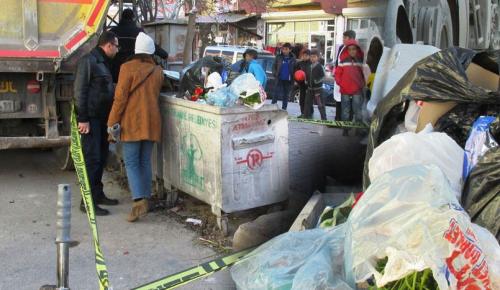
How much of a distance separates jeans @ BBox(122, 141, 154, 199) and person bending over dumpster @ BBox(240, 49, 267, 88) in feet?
13.7

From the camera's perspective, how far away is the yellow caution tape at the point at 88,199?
279 cm

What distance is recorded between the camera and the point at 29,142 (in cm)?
571

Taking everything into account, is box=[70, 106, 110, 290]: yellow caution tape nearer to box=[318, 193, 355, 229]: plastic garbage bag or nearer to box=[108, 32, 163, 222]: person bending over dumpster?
box=[108, 32, 163, 222]: person bending over dumpster

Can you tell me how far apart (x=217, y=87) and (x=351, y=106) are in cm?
474

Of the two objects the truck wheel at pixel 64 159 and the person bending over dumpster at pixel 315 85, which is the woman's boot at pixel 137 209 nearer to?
the truck wheel at pixel 64 159

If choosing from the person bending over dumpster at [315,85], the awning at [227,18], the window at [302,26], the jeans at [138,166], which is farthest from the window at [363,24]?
the awning at [227,18]

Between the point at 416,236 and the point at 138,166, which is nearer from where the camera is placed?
the point at 416,236

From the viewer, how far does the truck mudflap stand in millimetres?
5621

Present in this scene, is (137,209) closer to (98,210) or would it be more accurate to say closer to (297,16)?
(98,210)

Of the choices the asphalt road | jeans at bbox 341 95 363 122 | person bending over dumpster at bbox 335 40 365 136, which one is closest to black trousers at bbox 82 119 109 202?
the asphalt road

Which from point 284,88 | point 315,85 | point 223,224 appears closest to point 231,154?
point 223,224

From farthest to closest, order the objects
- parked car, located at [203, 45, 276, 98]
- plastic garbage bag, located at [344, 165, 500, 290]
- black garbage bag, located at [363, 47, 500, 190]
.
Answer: parked car, located at [203, 45, 276, 98], black garbage bag, located at [363, 47, 500, 190], plastic garbage bag, located at [344, 165, 500, 290]

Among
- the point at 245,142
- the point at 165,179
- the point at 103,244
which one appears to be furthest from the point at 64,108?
the point at 245,142

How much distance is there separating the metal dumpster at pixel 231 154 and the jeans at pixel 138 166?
29cm
